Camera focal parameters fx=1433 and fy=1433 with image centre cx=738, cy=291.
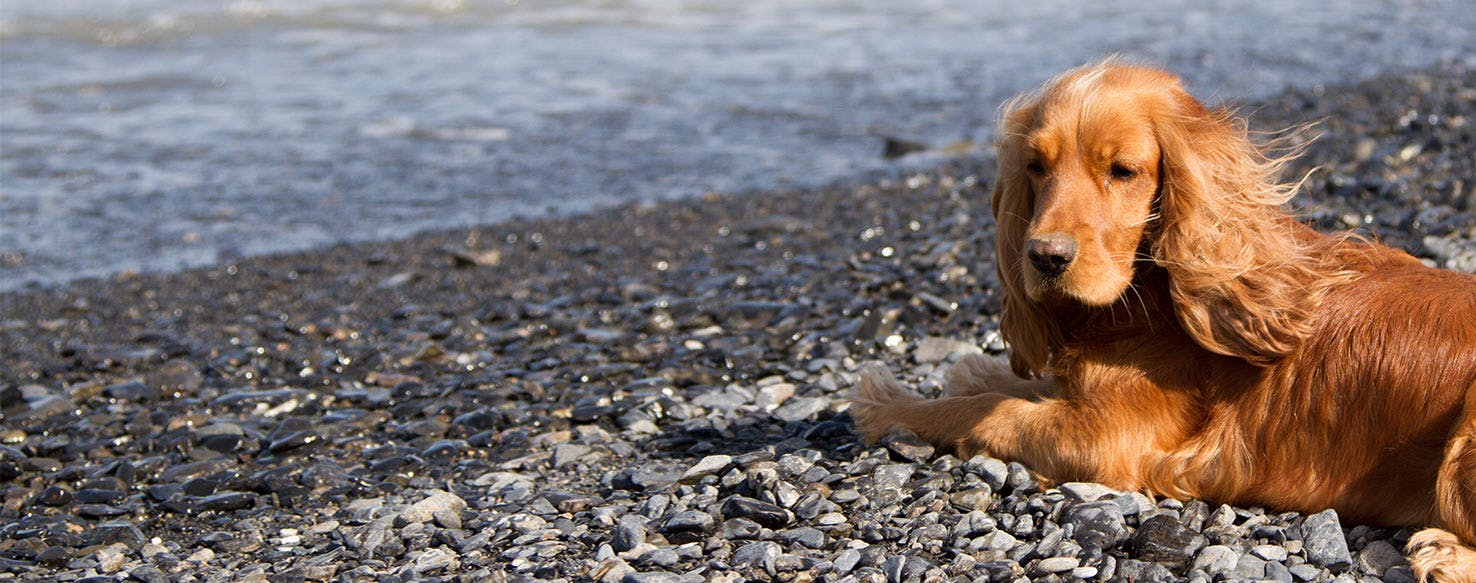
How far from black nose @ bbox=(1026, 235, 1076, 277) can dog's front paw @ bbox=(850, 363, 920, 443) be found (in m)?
1.16

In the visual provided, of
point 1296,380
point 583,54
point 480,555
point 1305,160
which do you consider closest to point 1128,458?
point 1296,380

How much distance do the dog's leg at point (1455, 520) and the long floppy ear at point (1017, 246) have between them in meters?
1.17

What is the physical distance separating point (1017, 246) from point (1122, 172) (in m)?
0.42

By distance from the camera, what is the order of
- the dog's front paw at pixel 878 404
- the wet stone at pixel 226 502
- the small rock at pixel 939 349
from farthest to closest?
the small rock at pixel 939 349
the wet stone at pixel 226 502
the dog's front paw at pixel 878 404

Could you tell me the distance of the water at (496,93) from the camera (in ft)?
37.8

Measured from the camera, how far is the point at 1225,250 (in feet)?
13.8

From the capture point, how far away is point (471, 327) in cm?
763

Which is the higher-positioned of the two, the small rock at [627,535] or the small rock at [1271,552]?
the small rock at [1271,552]

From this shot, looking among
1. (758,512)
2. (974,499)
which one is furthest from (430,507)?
(974,499)

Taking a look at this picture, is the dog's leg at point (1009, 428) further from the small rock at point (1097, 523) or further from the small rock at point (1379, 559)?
the small rock at point (1379, 559)

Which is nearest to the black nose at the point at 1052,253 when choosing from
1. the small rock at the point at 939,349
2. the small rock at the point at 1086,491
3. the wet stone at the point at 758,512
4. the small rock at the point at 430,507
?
the small rock at the point at 1086,491

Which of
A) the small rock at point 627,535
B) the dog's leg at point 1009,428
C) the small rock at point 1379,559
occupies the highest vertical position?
the dog's leg at point 1009,428

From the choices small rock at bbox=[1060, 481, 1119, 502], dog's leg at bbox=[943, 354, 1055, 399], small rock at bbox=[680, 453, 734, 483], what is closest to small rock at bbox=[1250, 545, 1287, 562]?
small rock at bbox=[1060, 481, 1119, 502]

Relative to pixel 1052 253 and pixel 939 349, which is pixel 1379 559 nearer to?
pixel 1052 253
